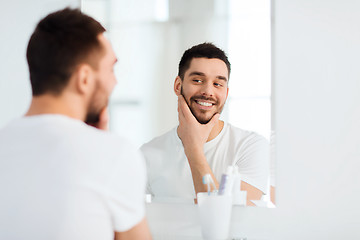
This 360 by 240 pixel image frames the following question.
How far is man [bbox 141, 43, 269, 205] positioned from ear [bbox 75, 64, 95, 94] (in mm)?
434

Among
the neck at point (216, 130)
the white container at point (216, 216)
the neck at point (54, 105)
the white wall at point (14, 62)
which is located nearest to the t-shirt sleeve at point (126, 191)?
the neck at point (54, 105)

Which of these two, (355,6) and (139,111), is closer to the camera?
(355,6)

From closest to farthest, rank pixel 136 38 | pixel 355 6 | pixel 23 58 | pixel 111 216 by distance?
pixel 111 216, pixel 355 6, pixel 136 38, pixel 23 58

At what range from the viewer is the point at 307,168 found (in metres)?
1.09

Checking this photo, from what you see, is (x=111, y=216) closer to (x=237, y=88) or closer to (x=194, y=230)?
(x=194, y=230)

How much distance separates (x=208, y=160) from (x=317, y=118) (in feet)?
1.13

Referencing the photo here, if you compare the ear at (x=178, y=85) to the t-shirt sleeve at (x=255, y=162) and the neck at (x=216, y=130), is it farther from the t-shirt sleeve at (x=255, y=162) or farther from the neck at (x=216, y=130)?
the t-shirt sleeve at (x=255, y=162)

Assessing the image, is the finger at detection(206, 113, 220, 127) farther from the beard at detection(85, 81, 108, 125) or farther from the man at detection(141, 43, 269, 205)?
Answer: the beard at detection(85, 81, 108, 125)

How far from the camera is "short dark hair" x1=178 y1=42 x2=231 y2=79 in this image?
116 centimetres

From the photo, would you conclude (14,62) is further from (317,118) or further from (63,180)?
(317,118)

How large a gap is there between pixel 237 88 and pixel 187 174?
0.31m

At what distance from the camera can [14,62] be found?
54.9 inches

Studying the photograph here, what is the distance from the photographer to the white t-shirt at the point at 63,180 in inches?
26.1

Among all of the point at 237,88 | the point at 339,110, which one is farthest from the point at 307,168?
Result: the point at 237,88
